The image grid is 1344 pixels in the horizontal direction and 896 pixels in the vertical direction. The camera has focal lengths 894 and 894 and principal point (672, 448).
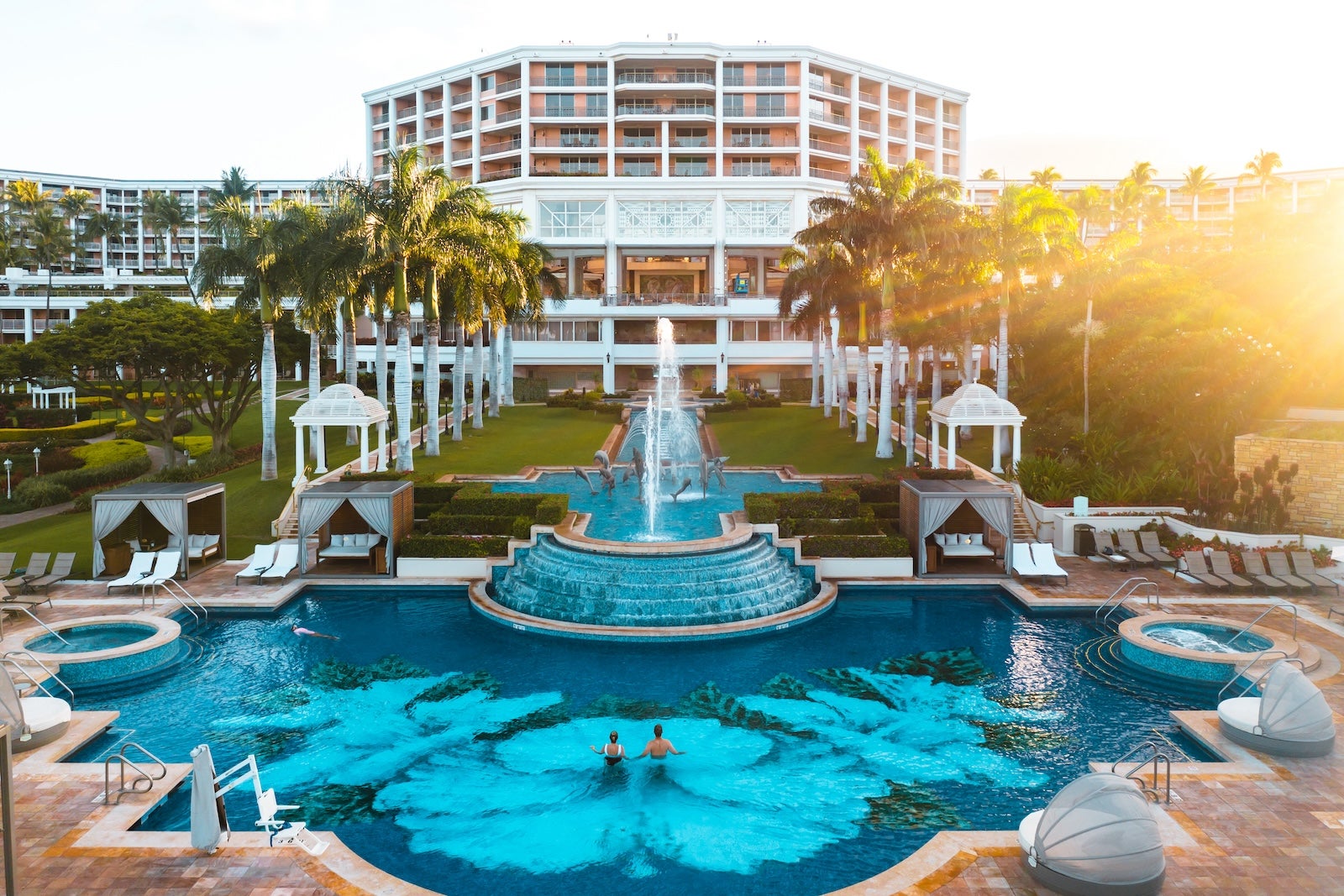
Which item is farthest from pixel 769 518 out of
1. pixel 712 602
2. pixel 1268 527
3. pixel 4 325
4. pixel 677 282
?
pixel 4 325

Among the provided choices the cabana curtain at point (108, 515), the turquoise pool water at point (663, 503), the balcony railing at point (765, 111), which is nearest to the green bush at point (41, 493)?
the cabana curtain at point (108, 515)

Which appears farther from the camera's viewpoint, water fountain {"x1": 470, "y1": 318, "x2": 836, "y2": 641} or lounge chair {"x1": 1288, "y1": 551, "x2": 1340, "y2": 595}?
lounge chair {"x1": 1288, "y1": 551, "x2": 1340, "y2": 595}

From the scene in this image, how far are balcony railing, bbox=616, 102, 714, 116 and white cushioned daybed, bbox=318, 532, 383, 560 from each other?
59.2 metres

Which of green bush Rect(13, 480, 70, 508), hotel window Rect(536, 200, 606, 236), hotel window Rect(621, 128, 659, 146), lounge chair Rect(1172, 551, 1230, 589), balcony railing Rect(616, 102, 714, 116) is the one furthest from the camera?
hotel window Rect(621, 128, 659, 146)

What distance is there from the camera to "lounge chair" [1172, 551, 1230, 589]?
2130cm

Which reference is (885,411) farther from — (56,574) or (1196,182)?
(1196,182)

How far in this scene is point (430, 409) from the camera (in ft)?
121

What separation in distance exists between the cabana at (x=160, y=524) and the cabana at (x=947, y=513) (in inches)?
728

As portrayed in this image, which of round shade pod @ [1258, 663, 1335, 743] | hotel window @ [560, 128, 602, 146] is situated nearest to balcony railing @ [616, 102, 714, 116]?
hotel window @ [560, 128, 602, 146]

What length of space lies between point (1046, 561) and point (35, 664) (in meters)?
22.1

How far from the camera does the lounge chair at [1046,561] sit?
2233 centimetres

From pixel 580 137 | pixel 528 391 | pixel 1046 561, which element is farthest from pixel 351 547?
pixel 580 137

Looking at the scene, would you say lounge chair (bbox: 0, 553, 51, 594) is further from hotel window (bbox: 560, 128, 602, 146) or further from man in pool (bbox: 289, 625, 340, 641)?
hotel window (bbox: 560, 128, 602, 146)

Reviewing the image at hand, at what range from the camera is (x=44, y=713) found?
13.3 metres
